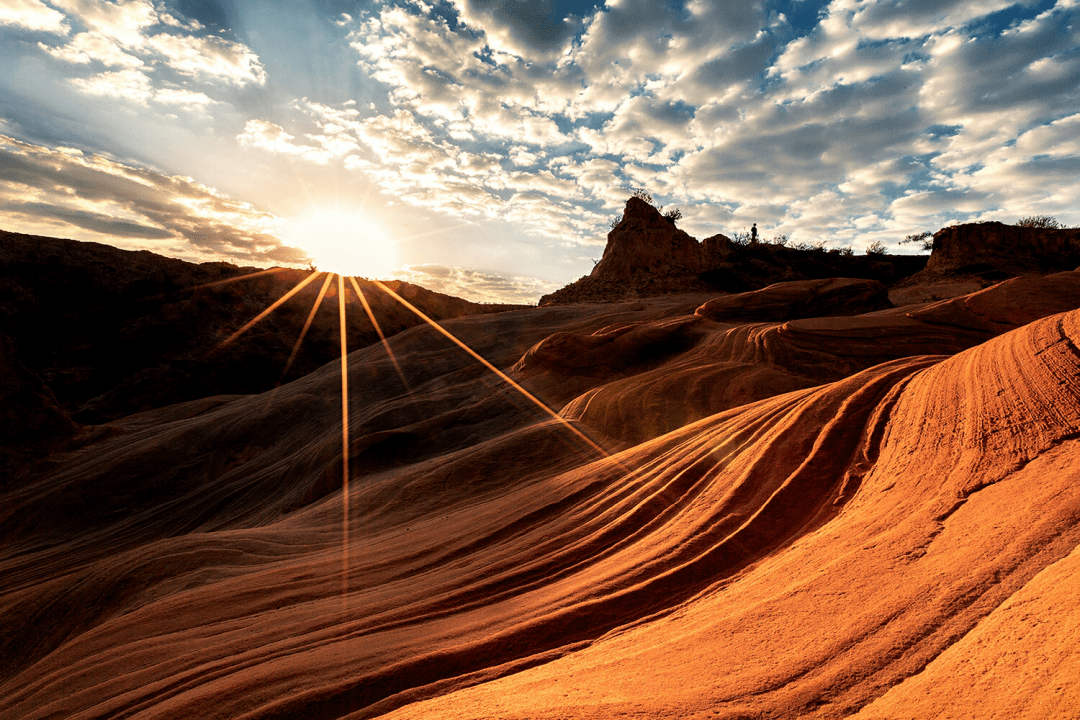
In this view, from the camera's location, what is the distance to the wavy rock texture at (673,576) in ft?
6.94

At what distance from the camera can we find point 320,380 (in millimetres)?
20203

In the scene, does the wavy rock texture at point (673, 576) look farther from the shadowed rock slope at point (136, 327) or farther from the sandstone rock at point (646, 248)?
the sandstone rock at point (646, 248)

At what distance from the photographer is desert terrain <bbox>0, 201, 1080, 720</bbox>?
7.18ft

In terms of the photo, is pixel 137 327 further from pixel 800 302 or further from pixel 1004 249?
pixel 1004 249

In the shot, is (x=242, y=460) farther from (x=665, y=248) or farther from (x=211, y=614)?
(x=665, y=248)

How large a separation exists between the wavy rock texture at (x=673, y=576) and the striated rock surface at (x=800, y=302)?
A: 18.2ft

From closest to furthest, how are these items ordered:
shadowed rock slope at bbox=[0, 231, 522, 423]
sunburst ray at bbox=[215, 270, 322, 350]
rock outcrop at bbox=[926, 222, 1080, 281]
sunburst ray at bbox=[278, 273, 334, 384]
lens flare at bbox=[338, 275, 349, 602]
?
lens flare at bbox=[338, 275, 349, 602]
shadowed rock slope at bbox=[0, 231, 522, 423]
rock outcrop at bbox=[926, 222, 1080, 281]
sunburst ray at bbox=[215, 270, 322, 350]
sunburst ray at bbox=[278, 273, 334, 384]

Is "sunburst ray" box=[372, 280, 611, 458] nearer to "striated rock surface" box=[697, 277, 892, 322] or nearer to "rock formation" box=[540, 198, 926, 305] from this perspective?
"striated rock surface" box=[697, 277, 892, 322]

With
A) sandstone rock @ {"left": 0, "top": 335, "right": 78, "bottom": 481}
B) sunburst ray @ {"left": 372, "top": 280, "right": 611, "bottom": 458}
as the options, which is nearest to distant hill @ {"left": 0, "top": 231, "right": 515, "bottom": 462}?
sandstone rock @ {"left": 0, "top": 335, "right": 78, "bottom": 481}

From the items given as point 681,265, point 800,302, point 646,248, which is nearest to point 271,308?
point 646,248

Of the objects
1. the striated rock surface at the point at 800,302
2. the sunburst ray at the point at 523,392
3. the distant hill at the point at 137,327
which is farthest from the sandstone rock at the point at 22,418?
the striated rock surface at the point at 800,302

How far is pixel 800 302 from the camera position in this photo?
16328mm

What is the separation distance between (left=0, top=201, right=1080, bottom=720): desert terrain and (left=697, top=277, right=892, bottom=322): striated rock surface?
6.68 feet

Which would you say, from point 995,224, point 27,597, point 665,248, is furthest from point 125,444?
point 995,224
